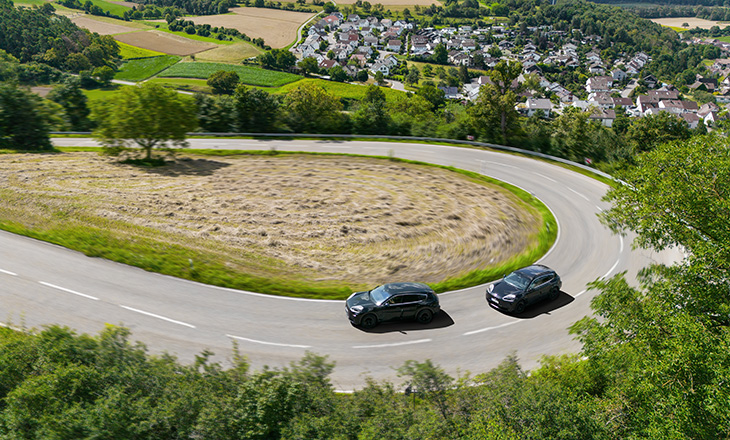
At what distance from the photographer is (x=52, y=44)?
11006 centimetres

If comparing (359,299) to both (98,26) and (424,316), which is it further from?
(98,26)

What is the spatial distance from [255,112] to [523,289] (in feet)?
126

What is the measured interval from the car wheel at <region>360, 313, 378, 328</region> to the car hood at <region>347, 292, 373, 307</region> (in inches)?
19.5

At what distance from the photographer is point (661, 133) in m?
50.2

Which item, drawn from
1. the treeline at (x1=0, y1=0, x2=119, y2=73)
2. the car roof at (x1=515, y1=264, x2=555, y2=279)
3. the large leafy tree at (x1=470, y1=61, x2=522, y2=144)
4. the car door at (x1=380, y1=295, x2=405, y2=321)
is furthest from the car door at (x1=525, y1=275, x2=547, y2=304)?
the treeline at (x1=0, y1=0, x2=119, y2=73)

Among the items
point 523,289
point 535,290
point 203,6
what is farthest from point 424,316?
point 203,6

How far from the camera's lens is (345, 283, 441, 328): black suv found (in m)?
17.0

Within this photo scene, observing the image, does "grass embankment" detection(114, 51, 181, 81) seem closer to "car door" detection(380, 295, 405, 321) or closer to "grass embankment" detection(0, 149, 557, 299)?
"grass embankment" detection(0, 149, 557, 299)

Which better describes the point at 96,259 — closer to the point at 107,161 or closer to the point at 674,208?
the point at 107,161

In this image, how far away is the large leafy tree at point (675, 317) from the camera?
10.1 m

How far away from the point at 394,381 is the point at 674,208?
450 inches

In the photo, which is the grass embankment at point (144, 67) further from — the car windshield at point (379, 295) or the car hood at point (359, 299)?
the car windshield at point (379, 295)

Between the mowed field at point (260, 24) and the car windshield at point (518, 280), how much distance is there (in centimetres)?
15559

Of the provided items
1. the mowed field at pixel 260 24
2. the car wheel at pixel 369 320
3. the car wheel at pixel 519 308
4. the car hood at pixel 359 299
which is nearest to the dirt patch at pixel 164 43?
the mowed field at pixel 260 24
